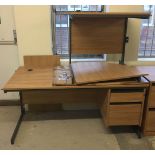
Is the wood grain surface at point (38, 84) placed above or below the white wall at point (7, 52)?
below

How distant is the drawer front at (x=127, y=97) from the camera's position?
1.99 metres

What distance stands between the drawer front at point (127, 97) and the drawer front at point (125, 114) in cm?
7

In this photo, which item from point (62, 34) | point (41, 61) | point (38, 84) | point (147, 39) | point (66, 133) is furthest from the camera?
point (147, 39)

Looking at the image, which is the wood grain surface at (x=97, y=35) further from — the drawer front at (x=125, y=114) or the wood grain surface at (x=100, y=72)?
the drawer front at (x=125, y=114)

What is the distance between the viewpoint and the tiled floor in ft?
6.95

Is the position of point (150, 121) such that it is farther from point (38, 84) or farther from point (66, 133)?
point (38, 84)

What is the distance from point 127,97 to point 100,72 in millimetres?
373

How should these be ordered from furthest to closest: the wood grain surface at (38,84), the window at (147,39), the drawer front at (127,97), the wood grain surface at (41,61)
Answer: the window at (147,39)
the wood grain surface at (41,61)
the drawer front at (127,97)
the wood grain surface at (38,84)

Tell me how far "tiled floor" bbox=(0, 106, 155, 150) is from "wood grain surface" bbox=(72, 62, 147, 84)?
28.7 inches

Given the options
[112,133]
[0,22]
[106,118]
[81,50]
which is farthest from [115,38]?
[0,22]

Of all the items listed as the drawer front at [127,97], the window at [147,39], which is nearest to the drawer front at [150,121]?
the drawer front at [127,97]

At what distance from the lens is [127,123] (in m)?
2.11

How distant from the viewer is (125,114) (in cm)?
207

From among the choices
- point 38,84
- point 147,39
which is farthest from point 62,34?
point 147,39
